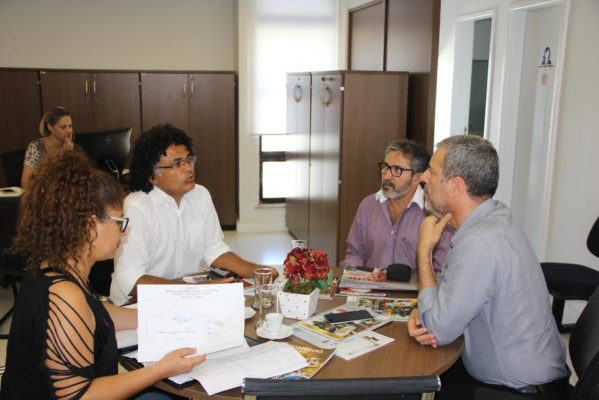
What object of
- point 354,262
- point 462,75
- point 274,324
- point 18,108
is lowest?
point 354,262

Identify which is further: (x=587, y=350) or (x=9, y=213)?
(x=9, y=213)

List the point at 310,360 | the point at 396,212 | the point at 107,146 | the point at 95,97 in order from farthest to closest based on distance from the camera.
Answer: the point at 95,97
the point at 107,146
the point at 396,212
the point at 310,360

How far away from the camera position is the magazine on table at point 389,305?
2.03 metres

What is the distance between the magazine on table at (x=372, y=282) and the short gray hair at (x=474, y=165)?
55cm

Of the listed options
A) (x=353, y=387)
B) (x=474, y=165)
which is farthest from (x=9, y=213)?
(x=353, y=387)

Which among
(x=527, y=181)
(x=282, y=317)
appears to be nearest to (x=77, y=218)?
(x=282, y=317)

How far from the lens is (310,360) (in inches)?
66.2

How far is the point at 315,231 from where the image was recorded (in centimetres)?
533

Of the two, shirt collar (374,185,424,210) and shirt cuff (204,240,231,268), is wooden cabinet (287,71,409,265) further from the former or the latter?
shirt cuff (204,240,231,268)

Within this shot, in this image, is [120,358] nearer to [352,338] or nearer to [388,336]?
[352,338]

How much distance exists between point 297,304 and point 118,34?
516 centimetres

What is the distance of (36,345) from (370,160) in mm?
3395

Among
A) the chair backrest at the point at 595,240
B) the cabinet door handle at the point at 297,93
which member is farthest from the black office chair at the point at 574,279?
the cabinet door handle at the point at 297,93

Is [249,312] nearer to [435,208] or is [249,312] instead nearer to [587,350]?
[435,208]
